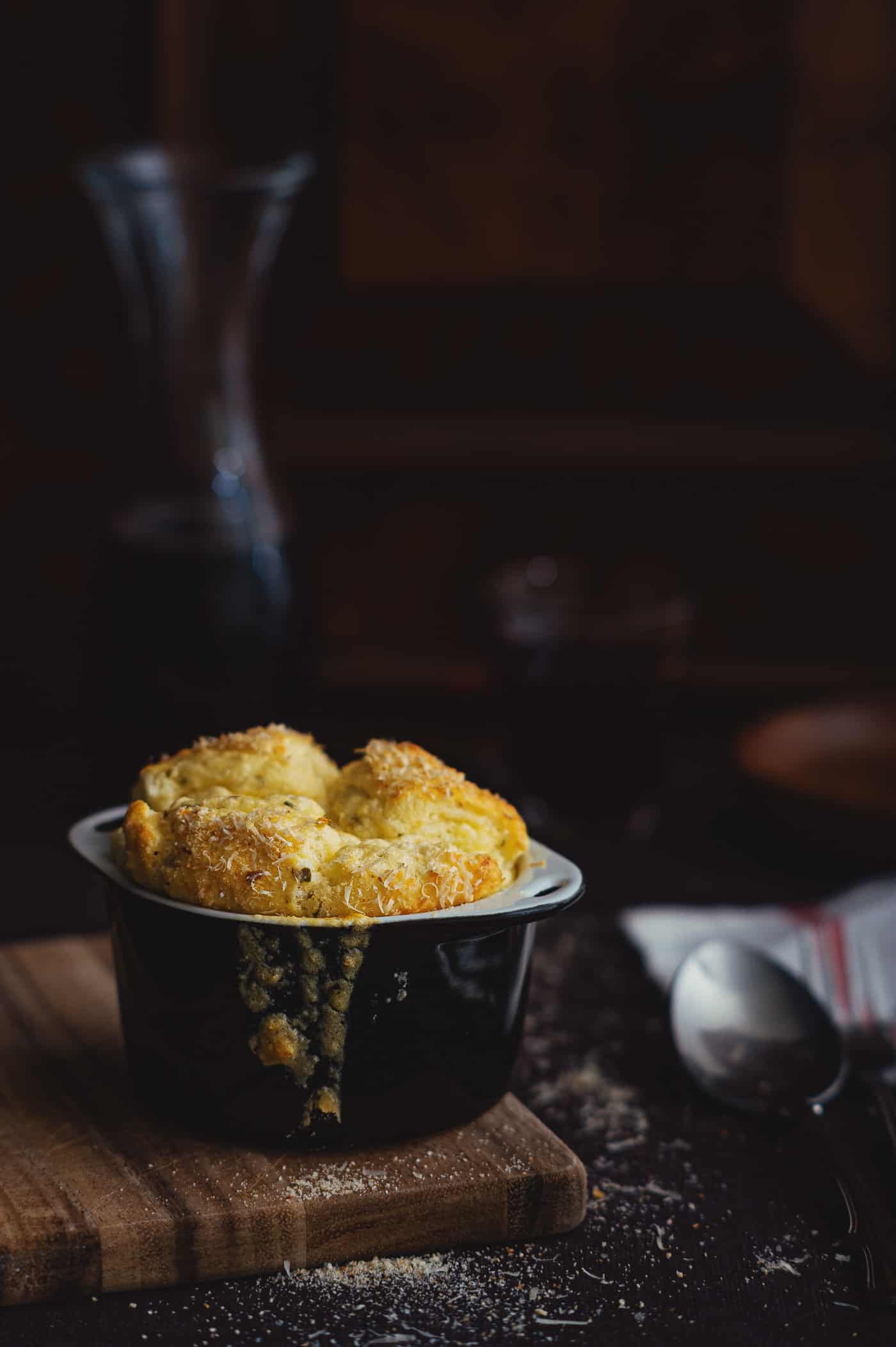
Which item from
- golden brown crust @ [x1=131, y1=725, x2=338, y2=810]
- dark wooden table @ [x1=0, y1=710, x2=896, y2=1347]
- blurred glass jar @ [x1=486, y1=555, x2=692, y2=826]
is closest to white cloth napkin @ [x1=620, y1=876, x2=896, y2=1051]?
dark wooden table @ [x1=0, y1=710, x2=896, y2=1347]

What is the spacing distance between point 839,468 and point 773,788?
0.86 m

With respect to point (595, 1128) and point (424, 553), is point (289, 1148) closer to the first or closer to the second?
point (595, 1128)

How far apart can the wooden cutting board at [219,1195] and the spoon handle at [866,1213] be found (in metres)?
0.16

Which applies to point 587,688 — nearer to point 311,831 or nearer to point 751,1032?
point 751,1032

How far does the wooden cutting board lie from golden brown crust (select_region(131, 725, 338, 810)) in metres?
0.20

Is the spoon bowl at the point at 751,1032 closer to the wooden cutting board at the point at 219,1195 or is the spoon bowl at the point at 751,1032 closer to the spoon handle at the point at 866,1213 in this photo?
the spoon handle at the point at 866,1213

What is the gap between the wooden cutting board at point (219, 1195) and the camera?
2.60 feet

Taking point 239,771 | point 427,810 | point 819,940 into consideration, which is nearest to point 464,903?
point 427,810

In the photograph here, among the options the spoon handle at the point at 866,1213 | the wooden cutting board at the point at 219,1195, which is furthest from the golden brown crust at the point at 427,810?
the spoon handle at the point at 866,1213

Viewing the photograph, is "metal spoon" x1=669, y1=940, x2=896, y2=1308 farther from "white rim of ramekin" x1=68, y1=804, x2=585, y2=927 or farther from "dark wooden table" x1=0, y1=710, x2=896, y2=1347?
"white rim of ramekin" x1=68, y1=804, x2=585, y2=927

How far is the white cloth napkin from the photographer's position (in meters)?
1.20

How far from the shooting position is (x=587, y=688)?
1581 millimetres

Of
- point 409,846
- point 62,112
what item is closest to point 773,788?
point 409,846

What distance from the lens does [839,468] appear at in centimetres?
221
